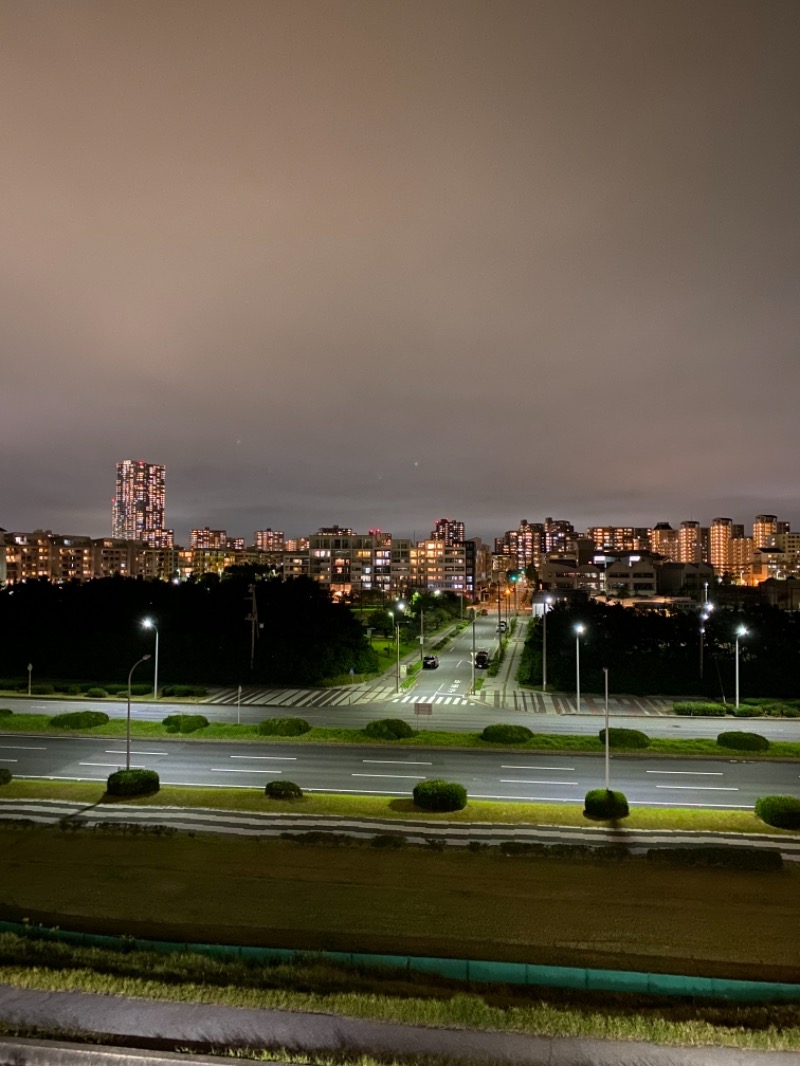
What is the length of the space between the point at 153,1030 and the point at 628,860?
13947mm

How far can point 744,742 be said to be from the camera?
3206cm

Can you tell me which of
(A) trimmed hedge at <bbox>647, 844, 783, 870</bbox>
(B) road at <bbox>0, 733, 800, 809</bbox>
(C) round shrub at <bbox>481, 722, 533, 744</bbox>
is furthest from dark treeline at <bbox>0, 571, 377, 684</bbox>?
(A) trimmed hedge at <bbox>647, 844, 783, 870</bbox>

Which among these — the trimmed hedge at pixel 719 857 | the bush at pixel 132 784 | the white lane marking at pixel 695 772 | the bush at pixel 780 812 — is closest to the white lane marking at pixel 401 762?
the bush at pixel 132 784

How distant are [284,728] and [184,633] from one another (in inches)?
1080

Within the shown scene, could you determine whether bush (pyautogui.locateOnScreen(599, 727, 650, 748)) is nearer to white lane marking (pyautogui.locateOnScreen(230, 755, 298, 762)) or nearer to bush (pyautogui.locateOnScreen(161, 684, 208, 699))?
white lane marking (pyautogui.locateOnScreen(230, 755, 298, 762))

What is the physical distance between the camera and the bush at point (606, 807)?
23.3m

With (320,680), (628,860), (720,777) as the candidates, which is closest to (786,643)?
(720,777)

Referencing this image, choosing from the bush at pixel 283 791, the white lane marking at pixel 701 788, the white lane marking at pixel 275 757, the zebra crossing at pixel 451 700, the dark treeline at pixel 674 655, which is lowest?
the white lane marking at pixel 701 788

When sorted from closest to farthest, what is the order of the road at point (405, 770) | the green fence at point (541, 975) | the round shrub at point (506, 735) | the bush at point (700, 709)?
the green fence at point (541, 975) < the road at point (405, 770) < the round shrub at point (506, 735) < the bush at point (700, 709)

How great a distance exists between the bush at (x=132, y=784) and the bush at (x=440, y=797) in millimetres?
10453

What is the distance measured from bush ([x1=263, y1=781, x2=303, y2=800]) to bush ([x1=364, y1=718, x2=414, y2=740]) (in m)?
9.05

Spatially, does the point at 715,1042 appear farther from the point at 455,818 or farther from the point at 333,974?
the point at 455,818

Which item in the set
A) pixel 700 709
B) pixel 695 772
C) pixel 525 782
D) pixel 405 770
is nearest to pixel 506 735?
pixel 525 782

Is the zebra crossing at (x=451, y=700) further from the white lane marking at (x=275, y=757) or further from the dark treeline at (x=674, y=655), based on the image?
the white lane marking at (x=275, y=757)
